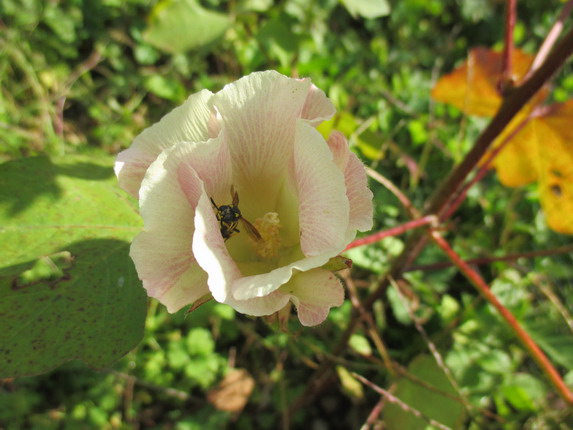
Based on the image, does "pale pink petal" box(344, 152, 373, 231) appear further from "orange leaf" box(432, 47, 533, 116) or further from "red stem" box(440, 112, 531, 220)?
"orange leaf" box(432, 47, 533, 116)

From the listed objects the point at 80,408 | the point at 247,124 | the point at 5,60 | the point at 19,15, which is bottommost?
the point at 80,408

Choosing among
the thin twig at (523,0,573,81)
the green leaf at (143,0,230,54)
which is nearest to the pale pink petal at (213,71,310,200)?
the thin twig at (523,0,573,81)

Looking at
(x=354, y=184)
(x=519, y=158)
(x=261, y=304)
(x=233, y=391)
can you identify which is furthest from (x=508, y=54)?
(x=233, y=391)

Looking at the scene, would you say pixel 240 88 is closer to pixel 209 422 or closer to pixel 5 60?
pixel 209 422

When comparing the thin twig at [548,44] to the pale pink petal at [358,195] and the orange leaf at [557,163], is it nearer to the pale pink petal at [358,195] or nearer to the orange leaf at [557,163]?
the orange leaf at [557,163]

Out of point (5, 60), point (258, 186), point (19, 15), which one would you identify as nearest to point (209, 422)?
point (258, 186)

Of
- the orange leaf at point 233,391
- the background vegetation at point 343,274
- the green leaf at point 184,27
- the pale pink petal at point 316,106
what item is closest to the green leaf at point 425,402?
the background vegetation at point 343,274

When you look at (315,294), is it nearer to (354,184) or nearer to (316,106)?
(354,184)
